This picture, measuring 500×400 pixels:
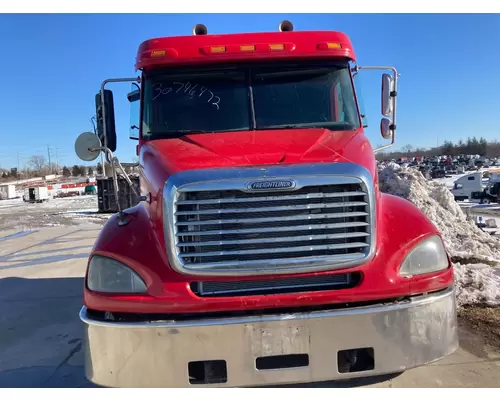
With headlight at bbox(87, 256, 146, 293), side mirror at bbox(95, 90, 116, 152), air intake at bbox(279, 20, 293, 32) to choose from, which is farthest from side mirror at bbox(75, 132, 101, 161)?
air intake at bbox(279, 20, 293, 32)

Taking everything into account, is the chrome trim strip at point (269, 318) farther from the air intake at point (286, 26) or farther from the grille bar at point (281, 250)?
the air intake at point (286, 26)

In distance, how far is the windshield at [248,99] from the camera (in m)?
4.21

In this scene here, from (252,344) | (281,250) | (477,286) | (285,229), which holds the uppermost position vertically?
(285,229)

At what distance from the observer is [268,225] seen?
310cm

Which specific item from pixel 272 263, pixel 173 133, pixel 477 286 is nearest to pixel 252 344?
pixel 272 263

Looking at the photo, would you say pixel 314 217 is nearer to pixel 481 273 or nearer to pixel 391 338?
pixel 391 338

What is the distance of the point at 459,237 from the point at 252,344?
647 cm

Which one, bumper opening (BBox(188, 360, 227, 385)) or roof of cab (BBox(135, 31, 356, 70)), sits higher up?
roof of cab (BBox(135, 31, 356, 70))

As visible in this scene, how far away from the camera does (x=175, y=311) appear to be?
3.04 m

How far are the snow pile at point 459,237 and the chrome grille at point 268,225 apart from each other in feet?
10.5

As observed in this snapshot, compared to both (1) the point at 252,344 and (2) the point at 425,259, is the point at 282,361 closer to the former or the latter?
(1) the point at 252,344

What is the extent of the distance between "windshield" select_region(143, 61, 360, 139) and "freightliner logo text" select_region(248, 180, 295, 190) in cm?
125

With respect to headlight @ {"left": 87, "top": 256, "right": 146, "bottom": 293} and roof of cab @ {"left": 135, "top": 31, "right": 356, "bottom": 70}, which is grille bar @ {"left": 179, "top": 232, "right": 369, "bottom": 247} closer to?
headlight @ {"left": 87, "top": 256, "right": 146, "bottom": 293}

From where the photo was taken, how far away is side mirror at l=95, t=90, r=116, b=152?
475 cm
